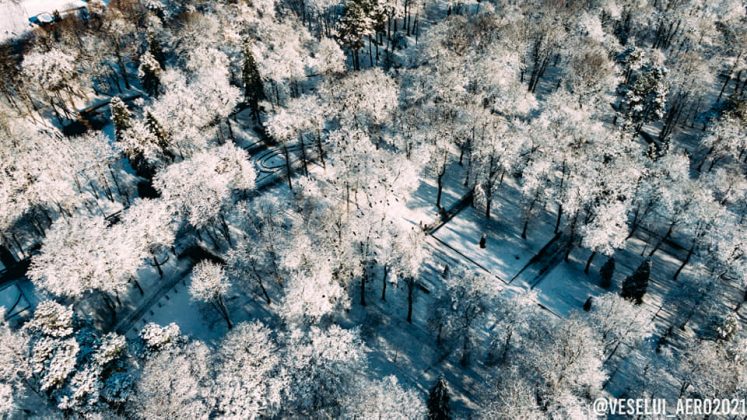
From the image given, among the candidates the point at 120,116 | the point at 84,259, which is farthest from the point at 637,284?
the point at 120,116

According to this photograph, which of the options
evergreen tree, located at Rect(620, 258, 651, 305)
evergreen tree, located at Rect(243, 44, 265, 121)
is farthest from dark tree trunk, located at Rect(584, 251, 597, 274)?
evergreen tree, located at Rect(243, 44, 265, 121)

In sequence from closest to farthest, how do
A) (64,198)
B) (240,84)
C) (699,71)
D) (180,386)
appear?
(180,386) < (64,198) < (699,71) < (240,84)

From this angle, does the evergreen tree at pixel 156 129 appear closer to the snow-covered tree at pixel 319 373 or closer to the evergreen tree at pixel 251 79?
the evergreen tree at pixel 251 79

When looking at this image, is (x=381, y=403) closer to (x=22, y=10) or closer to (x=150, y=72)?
(x=150, y=72)

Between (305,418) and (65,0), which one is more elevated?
(65,0)

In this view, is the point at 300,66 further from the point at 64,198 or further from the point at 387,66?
the point at 64,198

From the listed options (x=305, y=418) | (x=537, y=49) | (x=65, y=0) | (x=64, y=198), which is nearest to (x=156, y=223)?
(x=64, y=198)

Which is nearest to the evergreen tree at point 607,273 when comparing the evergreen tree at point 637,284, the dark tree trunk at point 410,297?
the evergreen tree at point 637,284
